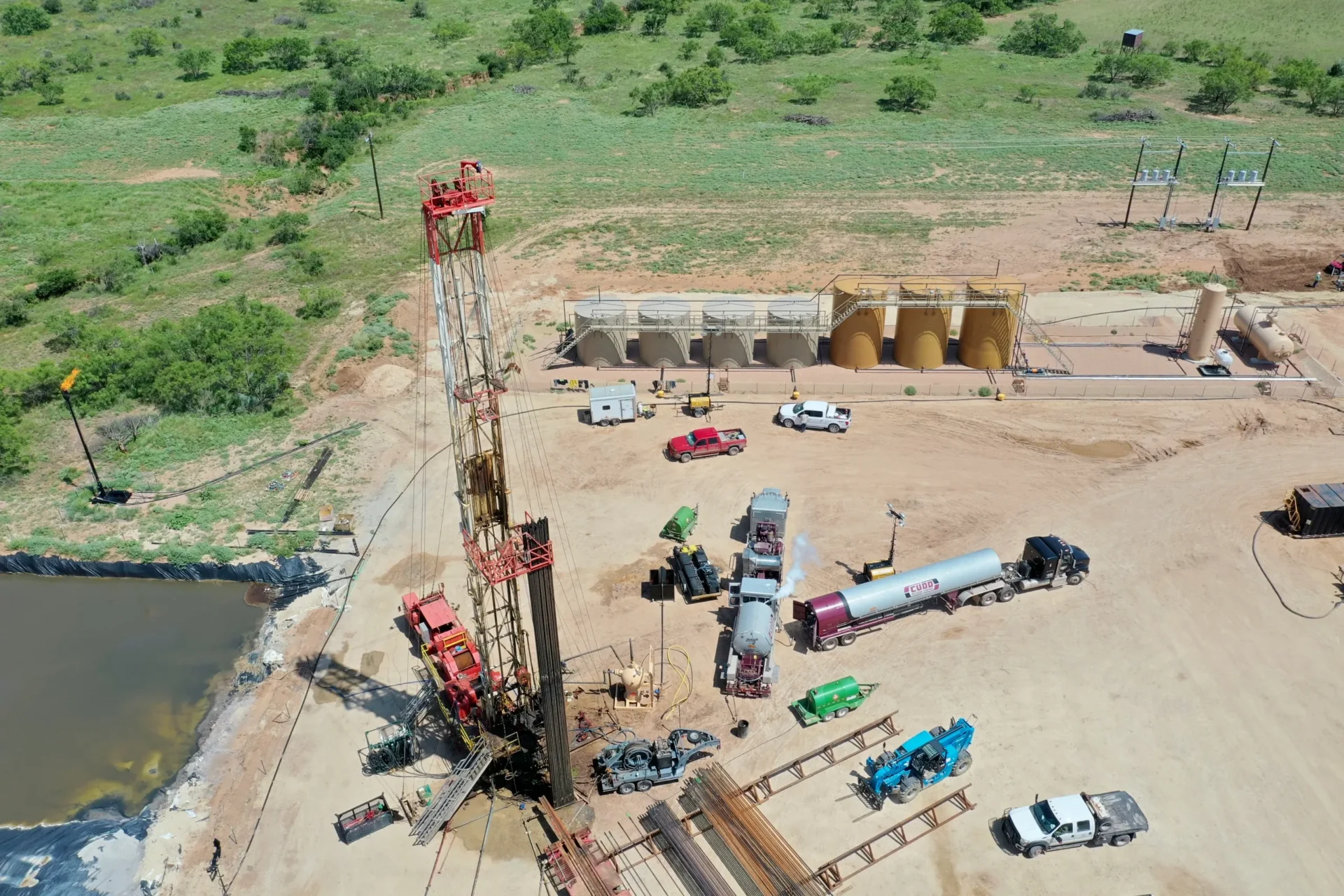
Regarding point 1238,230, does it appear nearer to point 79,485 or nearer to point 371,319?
point 371,319

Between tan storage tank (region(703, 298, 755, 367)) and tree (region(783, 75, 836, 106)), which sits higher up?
tree (region(783, 75, 836, 106))

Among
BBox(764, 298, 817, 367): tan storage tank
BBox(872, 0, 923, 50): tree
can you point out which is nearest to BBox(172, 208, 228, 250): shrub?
BBox(764, 298, 817, 367): tan storage tank

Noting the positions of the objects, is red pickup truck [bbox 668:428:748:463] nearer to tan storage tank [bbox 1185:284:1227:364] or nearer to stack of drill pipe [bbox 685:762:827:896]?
stack of drill pipe [bbox 685:762:827:896]

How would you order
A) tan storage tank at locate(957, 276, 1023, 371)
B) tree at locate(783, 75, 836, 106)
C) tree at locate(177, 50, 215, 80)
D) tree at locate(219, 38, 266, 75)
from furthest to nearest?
1. tree at locate(219, 38, 266, 75)
2. tree at locate(177, 50, 215, 80)
3. tree at locate(783, 75, 836, 106)
4. tan storage tank at locate(957, 276, 1023, 371)

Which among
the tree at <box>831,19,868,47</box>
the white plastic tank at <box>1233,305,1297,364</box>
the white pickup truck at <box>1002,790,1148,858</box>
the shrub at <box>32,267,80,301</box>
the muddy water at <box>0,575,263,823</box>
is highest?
the tree at <box>831,19,868,47</box>

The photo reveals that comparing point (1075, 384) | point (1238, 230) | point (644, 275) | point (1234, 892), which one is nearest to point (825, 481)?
point (1075, 384)

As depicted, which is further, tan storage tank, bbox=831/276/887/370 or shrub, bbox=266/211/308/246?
shrub, bbox=266/211/308/246

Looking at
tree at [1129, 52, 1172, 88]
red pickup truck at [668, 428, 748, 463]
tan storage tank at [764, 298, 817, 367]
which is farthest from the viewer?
tree at [1129, 52, 1172, 88]

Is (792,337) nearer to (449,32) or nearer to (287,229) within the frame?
(287,229)
